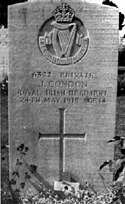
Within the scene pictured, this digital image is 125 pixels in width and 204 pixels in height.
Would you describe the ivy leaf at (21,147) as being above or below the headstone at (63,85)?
below

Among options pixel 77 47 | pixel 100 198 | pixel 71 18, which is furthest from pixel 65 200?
pixel 71 18

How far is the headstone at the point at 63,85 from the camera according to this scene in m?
4.27

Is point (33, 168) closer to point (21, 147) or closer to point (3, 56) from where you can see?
point (21, 147)

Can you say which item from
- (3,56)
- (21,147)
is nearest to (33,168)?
(21,147)

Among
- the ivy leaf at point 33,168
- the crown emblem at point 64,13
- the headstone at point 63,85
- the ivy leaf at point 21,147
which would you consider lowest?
the ivy leaf at point 33,168

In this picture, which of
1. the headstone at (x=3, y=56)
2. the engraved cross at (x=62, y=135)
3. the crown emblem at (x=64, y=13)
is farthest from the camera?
the headstone at (x=3, y=56)

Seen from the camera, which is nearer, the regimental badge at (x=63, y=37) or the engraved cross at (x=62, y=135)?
the regimental badge at (x=63, y=37)

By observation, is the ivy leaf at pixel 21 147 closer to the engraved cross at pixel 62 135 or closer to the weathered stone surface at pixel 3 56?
the engraved cross at pixel 62 135

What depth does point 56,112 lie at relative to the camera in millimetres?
4492

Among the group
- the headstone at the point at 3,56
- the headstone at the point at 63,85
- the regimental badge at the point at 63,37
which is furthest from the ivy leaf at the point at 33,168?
the headstone at the point at 3,56

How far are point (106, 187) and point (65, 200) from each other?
21.0 inches

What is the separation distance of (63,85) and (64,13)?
0.79m

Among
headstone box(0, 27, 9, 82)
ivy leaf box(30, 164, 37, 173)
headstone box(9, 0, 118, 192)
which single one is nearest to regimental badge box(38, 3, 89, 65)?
headstone box(9, 0, 118, 192)

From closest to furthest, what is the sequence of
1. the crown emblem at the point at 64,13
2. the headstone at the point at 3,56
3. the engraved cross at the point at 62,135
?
Answer: the crown emblem at the point at 64,13 → the engraved cross at the point at 62,135 → the headstone at the point at 3,56
